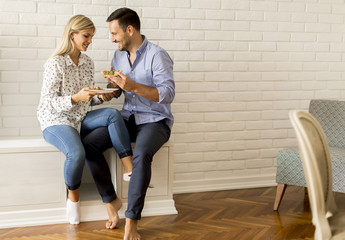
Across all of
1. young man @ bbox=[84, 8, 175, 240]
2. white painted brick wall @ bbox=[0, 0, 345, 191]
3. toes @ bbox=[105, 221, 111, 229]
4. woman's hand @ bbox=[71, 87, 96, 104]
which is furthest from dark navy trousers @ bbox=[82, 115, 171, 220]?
white painted brick wall @ bbox=[0, 0, 345, 191]

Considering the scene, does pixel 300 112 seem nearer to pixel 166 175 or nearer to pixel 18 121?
pixel 166 175

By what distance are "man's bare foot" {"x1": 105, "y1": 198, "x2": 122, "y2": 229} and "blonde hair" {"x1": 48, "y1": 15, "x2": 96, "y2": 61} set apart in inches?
42.5

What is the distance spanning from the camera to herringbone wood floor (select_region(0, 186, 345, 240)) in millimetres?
2865

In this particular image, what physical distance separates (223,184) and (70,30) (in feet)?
6.27

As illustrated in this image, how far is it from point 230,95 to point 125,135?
1288 mm

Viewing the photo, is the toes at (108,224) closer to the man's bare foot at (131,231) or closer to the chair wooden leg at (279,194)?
the man's bare foot at (131,231)

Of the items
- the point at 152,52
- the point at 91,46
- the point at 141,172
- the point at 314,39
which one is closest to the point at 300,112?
the point at 141,172

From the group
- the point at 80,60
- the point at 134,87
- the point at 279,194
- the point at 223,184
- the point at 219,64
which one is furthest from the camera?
the point at 223,184

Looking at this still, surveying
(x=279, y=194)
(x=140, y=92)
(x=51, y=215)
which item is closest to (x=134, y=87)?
(x=140, y=92)

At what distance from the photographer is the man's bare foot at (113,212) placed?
9.86ft

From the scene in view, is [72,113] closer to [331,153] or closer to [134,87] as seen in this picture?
[134,87]

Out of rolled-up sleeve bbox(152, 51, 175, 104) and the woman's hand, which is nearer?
the woman's hand

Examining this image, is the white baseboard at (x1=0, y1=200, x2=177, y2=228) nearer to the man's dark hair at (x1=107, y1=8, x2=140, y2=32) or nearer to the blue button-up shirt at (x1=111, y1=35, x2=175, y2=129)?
the blue button-up shirt at (x1=111, y1=35, x2=175, y2=129)

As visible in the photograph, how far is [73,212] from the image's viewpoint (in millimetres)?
3031
